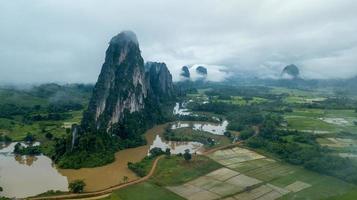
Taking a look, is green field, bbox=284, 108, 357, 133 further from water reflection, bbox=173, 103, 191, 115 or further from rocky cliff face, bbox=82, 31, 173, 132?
rocky cliff face, bbox=82, 31, 173, 132

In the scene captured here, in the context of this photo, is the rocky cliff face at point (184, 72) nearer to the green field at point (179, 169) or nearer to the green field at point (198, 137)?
the green field at point (198, 137)

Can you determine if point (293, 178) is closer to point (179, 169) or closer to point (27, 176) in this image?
point (179, 169)

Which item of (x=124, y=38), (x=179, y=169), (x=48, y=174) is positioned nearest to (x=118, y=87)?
(x=124, y=38)

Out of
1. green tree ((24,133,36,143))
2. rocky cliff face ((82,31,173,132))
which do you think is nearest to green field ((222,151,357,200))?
rocky cliff face ((82,31,173,132))

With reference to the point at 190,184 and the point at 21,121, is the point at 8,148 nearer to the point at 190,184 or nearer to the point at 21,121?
the point at 21,121

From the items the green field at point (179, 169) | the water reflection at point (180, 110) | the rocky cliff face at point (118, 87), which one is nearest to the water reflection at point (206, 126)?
the rocky cliff face at point (118, 87)

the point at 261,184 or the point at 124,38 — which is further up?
the point at 124,38

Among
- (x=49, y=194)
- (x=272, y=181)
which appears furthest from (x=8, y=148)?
(x=272, y=181)
